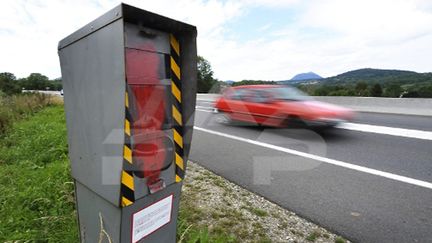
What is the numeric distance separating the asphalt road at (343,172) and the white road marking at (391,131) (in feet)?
0.08

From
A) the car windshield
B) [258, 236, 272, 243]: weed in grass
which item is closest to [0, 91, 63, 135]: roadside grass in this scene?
[258, 236, 272, 243]: weed in grass

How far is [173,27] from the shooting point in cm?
150

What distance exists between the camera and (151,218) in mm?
1544

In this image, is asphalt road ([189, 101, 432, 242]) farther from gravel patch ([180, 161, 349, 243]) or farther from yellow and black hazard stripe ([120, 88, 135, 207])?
yellow and black hazard stripe ([120, 88, 135, 207])

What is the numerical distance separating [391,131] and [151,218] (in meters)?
7.89

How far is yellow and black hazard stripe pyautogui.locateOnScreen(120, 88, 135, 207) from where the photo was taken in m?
1.32

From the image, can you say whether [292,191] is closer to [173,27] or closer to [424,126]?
[173,27]

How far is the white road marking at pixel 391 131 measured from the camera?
6.55m

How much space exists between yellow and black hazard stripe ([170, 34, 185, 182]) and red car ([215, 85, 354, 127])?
5.88m

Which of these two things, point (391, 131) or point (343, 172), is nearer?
point (343, 172)

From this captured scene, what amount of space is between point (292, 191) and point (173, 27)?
120 inches

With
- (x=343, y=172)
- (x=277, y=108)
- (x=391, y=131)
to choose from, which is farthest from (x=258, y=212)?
(x=391, y=131)

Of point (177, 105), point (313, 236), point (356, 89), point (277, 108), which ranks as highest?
point (356, 89)

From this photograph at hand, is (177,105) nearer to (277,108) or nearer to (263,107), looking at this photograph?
(277,108)
